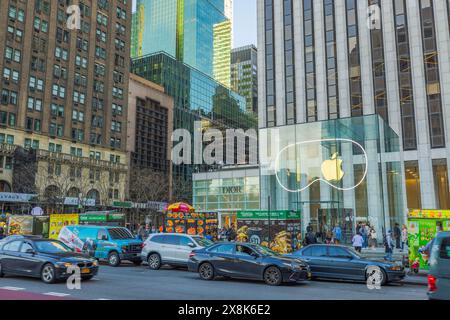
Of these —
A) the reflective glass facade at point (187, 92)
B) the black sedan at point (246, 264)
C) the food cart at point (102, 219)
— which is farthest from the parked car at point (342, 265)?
the reflective glass facade at point (187, 92)

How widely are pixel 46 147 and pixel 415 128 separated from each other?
164 feet

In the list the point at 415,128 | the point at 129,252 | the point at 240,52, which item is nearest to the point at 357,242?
the point at 129,252

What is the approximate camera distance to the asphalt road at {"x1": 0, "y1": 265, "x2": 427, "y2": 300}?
11.0m

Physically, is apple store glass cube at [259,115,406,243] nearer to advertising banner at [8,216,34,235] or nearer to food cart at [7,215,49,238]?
food cart at [7,215,49,238]

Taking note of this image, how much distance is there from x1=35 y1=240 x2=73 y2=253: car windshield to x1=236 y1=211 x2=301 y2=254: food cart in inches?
446

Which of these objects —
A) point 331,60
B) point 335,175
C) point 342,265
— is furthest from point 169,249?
point 331,60

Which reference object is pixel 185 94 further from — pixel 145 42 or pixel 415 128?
pixel 415 128

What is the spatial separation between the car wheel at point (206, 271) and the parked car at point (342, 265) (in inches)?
136

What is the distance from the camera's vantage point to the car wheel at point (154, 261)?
1902 cm

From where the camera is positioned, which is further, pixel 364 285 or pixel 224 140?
pixel 224 140

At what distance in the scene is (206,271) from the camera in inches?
604

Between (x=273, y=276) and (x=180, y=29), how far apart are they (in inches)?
5574

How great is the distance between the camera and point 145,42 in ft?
507

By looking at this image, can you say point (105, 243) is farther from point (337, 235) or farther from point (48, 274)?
point (337, 235)
